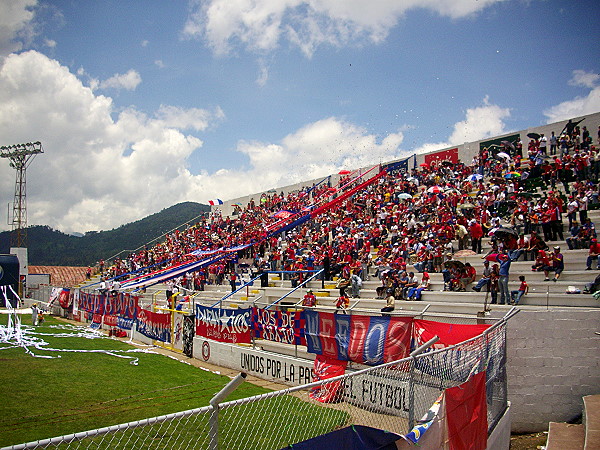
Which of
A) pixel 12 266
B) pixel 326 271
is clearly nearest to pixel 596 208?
pixel 326 271

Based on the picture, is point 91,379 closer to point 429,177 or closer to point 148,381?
point 148,381

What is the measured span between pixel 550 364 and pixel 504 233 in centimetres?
740

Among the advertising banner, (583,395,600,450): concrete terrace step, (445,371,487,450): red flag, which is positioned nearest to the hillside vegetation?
the advertising banner

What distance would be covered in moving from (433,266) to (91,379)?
1208cm

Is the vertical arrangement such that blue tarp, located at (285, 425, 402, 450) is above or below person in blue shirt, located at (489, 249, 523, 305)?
below

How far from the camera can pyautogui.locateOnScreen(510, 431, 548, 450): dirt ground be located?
9148 mm

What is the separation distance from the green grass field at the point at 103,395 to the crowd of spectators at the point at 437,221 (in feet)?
21.5

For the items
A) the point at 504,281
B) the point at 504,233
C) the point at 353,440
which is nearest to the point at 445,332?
the point at 504,281

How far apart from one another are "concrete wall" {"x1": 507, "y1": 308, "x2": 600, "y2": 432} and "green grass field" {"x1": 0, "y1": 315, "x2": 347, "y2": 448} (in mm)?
4705

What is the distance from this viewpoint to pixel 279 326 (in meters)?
13.8

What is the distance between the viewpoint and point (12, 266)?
4666 centimetres

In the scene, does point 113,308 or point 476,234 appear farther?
point 113,308

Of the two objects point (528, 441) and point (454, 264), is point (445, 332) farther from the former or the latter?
point (454, 264)

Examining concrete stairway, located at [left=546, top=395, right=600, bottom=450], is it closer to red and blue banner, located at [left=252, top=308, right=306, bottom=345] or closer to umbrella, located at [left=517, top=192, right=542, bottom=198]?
red and blue banner, located at [left=252, top=308, right=306, bottom=345]
